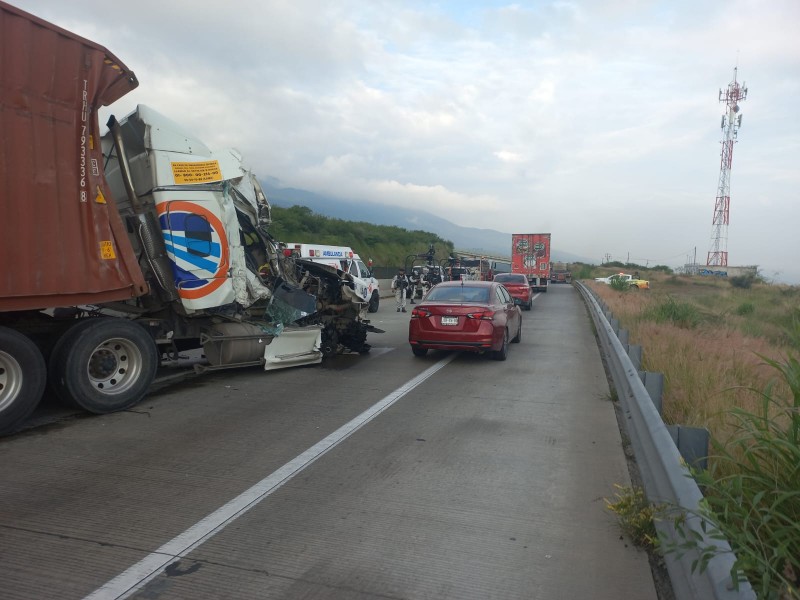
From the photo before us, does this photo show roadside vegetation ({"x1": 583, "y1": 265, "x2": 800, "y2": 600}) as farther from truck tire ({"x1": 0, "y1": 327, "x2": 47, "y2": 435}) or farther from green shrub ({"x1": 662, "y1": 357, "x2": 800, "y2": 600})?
truck tire ({"x1": 0, "y1": 327, "x2": 47, "y2": 435})

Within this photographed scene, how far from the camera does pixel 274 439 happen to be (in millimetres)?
5949

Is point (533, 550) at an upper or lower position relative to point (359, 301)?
lower

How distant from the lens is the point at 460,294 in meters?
11.0

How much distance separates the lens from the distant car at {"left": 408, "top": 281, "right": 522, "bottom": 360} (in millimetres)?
10234

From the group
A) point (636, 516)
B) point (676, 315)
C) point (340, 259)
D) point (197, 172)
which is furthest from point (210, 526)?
point (340, 259)

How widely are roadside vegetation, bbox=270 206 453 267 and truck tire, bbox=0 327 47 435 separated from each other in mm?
30041

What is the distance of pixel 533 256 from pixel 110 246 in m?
33.3

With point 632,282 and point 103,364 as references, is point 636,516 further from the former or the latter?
point 632,282

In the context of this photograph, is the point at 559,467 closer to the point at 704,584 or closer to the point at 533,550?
the point at 533,550

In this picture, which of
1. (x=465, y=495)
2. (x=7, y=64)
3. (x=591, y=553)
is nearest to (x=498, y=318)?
(x=465, y=495)

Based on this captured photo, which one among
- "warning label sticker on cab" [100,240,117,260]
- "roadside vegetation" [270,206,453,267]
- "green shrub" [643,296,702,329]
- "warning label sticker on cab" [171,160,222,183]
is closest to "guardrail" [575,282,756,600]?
"warning label sticker on cab" [100,240,117,260]

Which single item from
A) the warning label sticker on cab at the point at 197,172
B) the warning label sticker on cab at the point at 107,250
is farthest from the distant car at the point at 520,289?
the warning label sticker on cab at the point at 107,250

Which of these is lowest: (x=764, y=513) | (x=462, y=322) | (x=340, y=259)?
(x=764, y=513)

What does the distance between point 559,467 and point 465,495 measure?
1157mm
